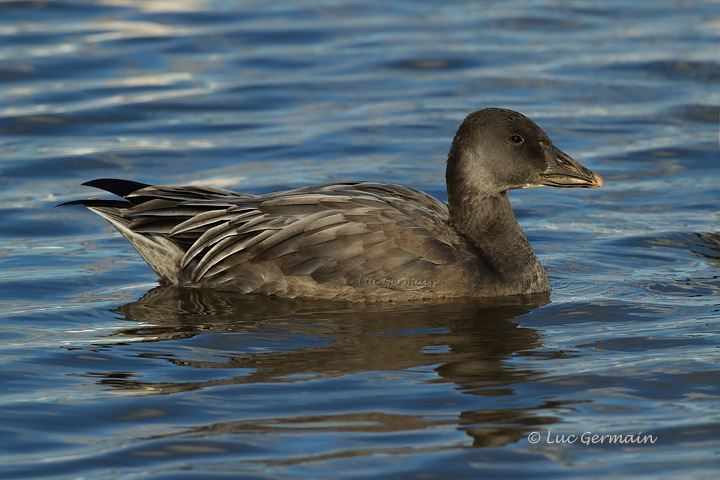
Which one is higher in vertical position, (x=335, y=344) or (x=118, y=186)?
(x=118, y=186)

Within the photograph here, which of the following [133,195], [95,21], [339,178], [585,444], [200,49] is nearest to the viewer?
[585,444]

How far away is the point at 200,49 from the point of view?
717 inches

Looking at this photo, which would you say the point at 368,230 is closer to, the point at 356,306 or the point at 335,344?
the point at 356,306

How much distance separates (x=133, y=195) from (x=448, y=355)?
3.04m

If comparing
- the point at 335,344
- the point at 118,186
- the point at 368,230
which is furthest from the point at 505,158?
the point at 118,186

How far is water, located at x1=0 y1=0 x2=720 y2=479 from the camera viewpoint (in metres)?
6.52

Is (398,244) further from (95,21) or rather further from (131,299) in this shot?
(95,21)

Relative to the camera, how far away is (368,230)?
894 cm

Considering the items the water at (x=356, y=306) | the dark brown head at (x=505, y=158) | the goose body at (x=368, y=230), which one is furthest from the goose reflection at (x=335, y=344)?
the dark brown head at (x=505, y=158)

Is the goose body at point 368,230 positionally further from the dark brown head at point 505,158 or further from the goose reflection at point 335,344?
the goose reflection at point 335,344

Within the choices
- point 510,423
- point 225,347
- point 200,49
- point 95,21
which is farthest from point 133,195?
point 95,21

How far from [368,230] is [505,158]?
121 centimetres

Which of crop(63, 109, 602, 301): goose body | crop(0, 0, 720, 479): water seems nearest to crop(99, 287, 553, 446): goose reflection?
crop(0, 0, 720, 479): water

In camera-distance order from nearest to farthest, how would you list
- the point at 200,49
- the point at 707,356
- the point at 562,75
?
the point at 707,356 < the point at 562,75 < the point at 200,49
